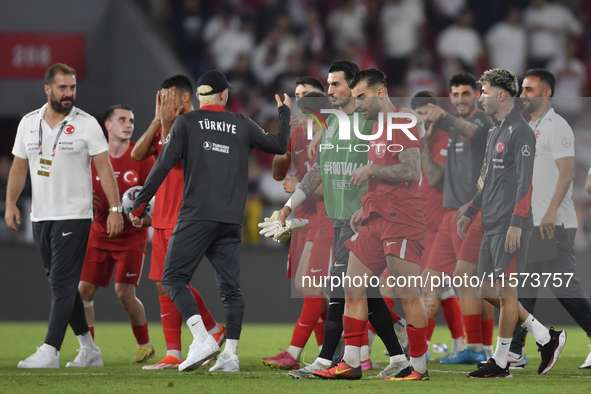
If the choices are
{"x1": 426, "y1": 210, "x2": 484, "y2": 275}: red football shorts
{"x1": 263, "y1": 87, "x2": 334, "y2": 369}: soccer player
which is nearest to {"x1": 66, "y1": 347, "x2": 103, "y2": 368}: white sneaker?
{"x1": 263, "y1": 87, "x2": 334, "y2": 369}: soccer player

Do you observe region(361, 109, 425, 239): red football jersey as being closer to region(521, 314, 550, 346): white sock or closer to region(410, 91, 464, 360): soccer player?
region(521, 314, 550, 346): white sock

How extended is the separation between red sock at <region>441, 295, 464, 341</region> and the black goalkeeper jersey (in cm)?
254

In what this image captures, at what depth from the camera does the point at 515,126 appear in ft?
20.4

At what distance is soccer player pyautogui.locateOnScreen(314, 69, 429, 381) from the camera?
18.9 ft

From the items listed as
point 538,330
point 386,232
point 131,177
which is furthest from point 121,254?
point 538,330

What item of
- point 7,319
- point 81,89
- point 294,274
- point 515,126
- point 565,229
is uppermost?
point 81,89

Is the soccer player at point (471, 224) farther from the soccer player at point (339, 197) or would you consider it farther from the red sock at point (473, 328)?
the soccer player at point (339, 197)

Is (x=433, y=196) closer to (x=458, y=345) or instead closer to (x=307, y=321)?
(x=458, y=345)

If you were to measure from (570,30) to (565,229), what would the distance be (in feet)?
31.4

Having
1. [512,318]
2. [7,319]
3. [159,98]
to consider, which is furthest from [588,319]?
[7,319]

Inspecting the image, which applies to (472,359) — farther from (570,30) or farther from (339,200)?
(570,30)

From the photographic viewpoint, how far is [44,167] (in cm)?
677

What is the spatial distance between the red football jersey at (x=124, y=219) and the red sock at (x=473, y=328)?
9.96 ft

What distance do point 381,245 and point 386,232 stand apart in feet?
0.36
